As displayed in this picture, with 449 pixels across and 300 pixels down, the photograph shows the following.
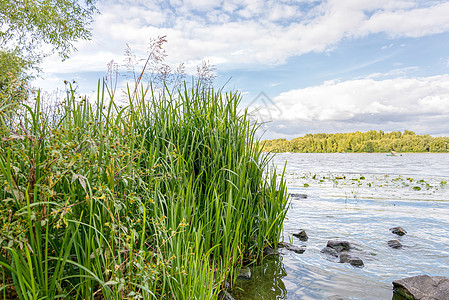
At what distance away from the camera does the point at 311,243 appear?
568 centimetres

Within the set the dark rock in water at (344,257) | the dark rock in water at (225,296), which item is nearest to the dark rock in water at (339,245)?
the dark rock in water at (344,257)

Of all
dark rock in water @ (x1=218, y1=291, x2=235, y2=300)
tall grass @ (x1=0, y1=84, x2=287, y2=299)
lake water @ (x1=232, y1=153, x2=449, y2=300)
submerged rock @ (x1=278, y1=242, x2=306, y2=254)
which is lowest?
lake water @ (x1=232, y1=153, x2=449, y2=300)

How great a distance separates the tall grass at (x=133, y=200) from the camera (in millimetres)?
1859

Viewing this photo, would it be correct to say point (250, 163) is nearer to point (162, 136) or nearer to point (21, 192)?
point (162, 136)

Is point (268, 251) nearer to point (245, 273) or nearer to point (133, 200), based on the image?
point (245, 273)

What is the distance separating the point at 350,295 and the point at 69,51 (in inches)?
679

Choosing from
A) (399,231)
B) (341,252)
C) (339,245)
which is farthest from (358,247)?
(399,231)

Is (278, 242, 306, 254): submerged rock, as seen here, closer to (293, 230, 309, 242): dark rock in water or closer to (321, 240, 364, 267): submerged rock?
(321, 240, 364, 267): submerged rock

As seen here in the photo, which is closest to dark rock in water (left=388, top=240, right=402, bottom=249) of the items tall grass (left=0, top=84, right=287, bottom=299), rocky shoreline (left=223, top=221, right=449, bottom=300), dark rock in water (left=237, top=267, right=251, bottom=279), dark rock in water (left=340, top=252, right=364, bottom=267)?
rocky shoreline (left=223, top=221, right=449, bottom=300)

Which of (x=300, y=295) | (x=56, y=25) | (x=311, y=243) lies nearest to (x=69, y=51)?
(x=56, y=25)

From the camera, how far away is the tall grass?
1859 millimetres

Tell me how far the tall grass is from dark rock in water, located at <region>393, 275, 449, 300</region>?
165 centimetres

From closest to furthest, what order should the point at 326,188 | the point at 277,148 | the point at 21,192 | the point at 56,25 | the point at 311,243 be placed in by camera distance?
the point at 21,192 < the point at 277,148 < the point at 311,243 < the point at 326,188 < the point at 56,25

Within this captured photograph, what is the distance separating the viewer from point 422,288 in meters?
3.68
